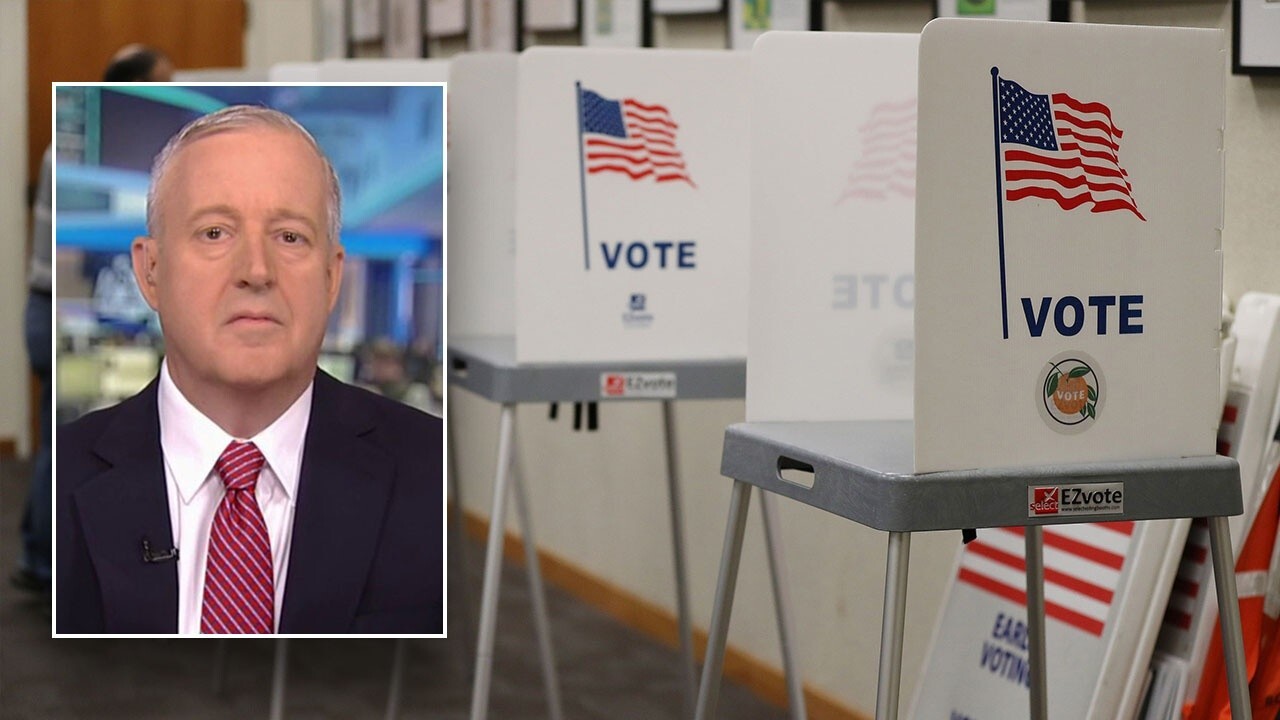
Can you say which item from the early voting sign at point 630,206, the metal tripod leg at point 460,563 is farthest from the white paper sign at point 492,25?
the early voting sign at point 630,206

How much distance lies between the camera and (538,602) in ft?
10.0

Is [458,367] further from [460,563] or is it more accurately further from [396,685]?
[460,563]

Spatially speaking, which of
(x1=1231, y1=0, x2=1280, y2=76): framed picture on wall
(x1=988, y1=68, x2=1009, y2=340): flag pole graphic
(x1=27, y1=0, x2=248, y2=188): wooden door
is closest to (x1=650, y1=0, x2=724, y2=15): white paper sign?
(x1=1231, y1=0, x2=1280, y2=76): framed picture on wall

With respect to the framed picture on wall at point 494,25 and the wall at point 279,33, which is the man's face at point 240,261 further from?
the wall at point 279,33

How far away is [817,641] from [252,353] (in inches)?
69.6

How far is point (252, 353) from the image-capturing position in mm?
2078

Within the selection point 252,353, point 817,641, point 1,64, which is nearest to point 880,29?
point 817,641

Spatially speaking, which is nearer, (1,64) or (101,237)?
(101,237)

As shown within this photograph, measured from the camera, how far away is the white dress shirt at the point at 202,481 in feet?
6.79

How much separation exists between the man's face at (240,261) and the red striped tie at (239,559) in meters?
0.10

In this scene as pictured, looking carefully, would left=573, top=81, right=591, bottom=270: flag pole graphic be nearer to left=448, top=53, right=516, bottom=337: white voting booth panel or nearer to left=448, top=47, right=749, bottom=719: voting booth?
left=448, top=47, right=749, bottom=719: voting booth

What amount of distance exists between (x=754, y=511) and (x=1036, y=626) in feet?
5.22

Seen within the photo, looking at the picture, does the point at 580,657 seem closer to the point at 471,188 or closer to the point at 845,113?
the point at 471,188

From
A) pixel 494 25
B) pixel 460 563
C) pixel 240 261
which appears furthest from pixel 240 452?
pixel 494 25
